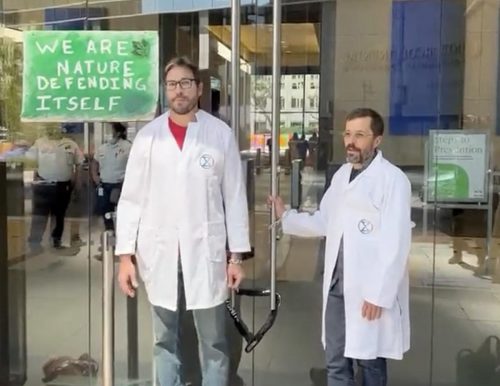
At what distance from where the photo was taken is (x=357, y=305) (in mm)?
3410

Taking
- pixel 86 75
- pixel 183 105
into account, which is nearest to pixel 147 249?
pixel 183 105

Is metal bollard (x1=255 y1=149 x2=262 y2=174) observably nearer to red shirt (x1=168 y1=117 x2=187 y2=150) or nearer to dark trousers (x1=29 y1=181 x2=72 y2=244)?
red shirt (x1=168 y1=117 x2=187 y2=150)

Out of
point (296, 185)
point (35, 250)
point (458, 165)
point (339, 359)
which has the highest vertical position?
point (458, 165)

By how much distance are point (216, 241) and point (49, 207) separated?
1.68 meters

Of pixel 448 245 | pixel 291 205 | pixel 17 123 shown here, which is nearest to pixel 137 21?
pixel 17 123

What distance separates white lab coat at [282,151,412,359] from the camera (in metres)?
3.30

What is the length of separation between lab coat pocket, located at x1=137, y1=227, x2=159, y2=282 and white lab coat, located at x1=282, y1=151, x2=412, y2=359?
783 millimetres

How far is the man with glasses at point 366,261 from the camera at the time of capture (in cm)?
331

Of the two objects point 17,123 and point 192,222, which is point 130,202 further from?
point 17,123

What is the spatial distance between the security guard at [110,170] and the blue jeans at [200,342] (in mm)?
1165

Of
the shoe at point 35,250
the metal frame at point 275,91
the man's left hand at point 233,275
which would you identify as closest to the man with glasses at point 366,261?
the metal frame at point 275,91

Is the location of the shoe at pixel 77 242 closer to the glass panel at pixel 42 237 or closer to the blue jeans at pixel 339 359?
the glass panel at pixel 42 237

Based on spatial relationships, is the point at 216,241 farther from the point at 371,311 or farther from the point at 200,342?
the point at 371,311

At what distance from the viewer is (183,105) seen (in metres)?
3.47
